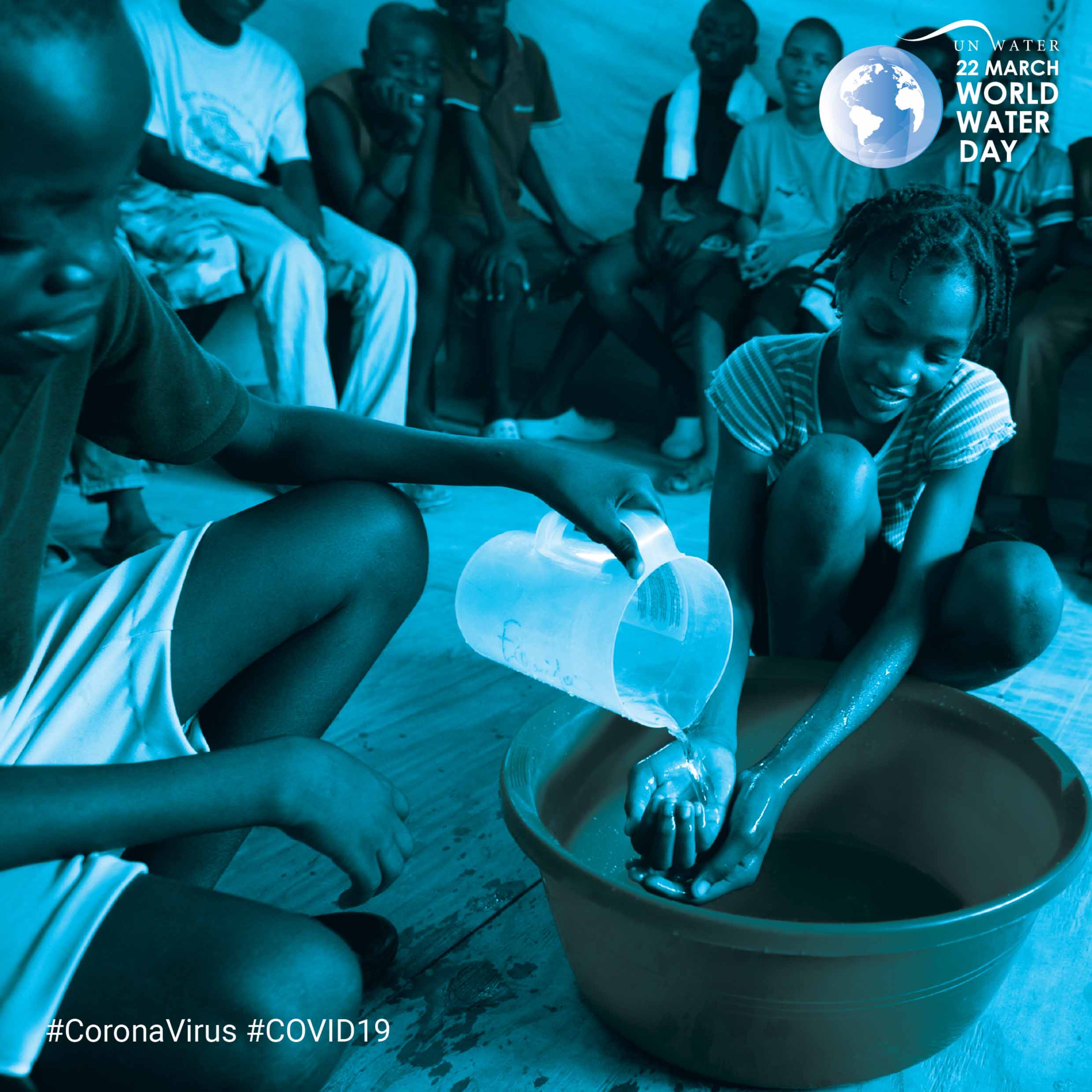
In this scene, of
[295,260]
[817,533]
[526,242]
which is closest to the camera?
[817,533]

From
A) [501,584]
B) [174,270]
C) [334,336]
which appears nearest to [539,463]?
[501,584]

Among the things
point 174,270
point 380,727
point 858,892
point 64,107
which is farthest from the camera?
point 174,270

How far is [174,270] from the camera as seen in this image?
84.7 inches

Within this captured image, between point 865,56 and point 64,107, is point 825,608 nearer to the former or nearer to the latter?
point 64,107

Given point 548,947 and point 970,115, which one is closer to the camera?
point 548,947

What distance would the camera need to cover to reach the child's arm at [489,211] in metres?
2.91

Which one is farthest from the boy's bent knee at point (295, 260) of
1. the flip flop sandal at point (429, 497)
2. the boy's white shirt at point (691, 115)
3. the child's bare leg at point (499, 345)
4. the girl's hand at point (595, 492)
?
the girl's hand at point (595, 492)

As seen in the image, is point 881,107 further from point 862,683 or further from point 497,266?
point 862,683

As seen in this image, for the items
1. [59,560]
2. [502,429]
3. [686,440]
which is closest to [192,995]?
[59,560]

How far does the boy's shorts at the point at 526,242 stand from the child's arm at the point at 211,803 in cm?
249

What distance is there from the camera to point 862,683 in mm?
1005

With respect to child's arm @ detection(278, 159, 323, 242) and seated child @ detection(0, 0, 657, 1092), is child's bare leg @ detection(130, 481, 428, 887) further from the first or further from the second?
child's arm @ detection(278, 159, 323, 242)

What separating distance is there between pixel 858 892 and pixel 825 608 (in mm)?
302

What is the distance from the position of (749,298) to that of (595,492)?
6.91 ft
